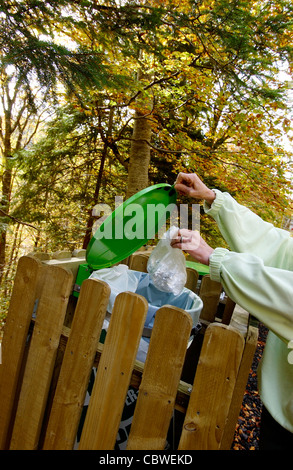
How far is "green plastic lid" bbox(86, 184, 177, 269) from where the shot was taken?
4.71ft

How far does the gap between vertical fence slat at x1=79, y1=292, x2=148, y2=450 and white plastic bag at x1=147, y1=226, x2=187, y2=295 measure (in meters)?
0.51

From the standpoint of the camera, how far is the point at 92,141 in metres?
5.90

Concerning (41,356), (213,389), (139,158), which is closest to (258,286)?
(213,389)

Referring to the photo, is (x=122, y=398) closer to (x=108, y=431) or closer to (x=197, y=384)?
(x=108, y=431)

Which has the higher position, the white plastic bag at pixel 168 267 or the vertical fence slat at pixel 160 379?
the white plastic bag at pixel 168 267

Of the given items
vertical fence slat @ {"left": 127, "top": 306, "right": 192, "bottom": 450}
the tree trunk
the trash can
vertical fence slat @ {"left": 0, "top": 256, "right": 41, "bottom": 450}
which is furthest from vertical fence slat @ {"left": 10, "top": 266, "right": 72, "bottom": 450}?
the tree trunk

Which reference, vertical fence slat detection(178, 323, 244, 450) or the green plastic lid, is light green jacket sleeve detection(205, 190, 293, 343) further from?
the green plastic lid

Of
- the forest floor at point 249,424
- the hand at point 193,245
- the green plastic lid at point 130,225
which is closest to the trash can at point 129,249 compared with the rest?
the green plastic lid at point 130,225

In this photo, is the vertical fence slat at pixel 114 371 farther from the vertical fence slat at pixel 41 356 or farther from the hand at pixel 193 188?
the hand at pixel 193 188

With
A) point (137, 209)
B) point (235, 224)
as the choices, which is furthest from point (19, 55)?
point (235, 224)

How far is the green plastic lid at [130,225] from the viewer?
4.71 ft

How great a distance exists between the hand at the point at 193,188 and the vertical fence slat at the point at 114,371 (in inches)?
26.1

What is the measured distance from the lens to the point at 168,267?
1.63m

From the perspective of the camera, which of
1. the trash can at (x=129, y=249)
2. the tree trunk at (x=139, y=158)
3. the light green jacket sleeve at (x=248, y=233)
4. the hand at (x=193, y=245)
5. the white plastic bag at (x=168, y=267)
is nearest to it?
the hand at (x=193, y=245)
